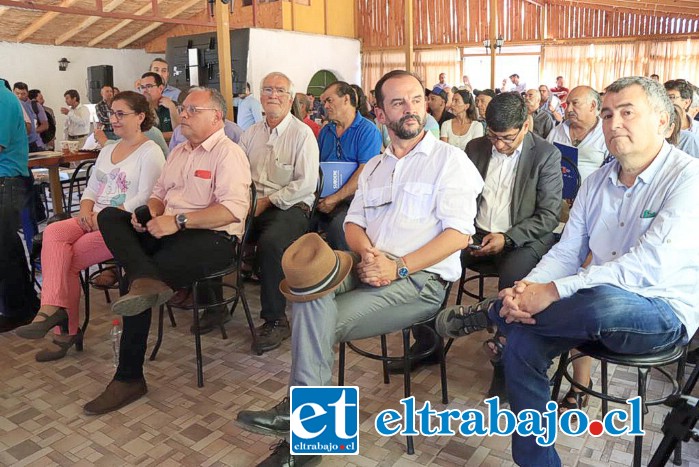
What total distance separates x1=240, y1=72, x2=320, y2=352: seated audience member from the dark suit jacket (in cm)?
121

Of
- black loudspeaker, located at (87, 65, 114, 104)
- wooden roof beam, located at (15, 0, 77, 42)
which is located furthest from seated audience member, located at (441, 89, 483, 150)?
wooden roof beam, located at (15, 0, 77, 42)

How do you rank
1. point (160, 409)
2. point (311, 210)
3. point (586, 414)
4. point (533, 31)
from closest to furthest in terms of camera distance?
point (586, 414), point (160, 409), point (311, 210), point (533, 31)

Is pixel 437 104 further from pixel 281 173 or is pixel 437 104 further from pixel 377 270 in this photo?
pixel 377 270

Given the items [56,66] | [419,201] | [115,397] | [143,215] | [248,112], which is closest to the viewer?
[419,201]

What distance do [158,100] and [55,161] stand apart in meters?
0.99

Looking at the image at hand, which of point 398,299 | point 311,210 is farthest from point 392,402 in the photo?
point 311,210

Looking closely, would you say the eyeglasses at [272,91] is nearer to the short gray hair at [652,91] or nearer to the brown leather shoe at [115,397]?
the brown leather shoe at [115,397]

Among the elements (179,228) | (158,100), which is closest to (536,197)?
(179,228)

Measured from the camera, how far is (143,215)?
2785 mm

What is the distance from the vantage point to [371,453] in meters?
2.18

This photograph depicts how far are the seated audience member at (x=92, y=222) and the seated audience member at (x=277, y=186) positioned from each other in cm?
61

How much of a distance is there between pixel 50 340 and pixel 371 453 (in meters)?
1.90

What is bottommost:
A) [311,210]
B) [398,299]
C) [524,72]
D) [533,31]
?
[398,299]

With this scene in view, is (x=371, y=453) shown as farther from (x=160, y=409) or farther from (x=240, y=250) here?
(x=240, y=250)
